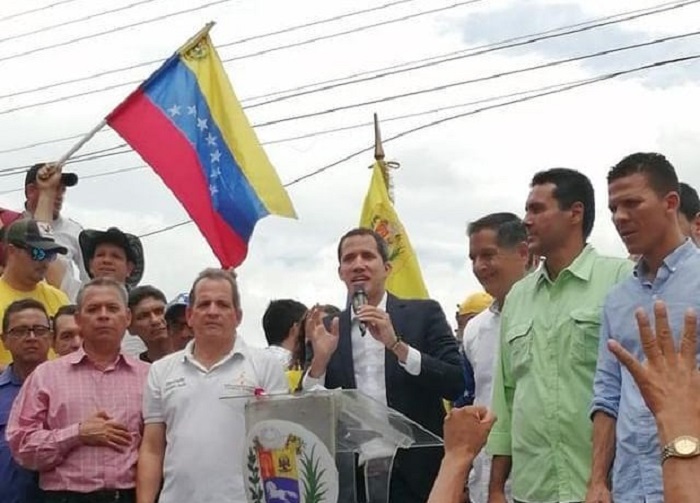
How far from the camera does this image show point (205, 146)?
827 cm

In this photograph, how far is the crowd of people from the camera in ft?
14.4

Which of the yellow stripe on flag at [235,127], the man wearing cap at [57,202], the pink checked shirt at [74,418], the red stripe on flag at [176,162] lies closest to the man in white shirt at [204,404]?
the pink checked shirt at [74,418]

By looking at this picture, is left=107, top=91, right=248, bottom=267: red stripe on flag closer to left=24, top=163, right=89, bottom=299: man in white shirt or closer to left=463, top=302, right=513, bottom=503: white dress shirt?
left=24, top=163, right=89, bottom=299: man in white shirt

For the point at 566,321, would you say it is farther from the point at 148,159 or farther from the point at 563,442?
the point at 148,159

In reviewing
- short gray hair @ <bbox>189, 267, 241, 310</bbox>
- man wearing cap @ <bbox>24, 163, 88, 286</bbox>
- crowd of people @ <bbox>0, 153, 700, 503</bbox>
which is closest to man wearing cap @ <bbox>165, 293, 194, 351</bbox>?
crowd of people @ <bbox>0, 153, 700, 503</bbox>

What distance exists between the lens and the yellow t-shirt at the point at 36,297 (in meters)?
7.01

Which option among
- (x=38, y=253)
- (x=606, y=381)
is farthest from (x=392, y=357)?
(x=38, y=253)

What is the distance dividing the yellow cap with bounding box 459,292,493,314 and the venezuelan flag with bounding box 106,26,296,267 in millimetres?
1263

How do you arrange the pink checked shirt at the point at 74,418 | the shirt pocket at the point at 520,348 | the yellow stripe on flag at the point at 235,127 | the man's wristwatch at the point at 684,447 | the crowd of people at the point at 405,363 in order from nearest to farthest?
the man's wristwatch at the point at 684,447 < the crowd of people at the point at 405,363 < the shirt pocket at the point at 520,348 < the pink checked shirt at the point at 74,418 < the yellow stripe on flag at the point at 235,127

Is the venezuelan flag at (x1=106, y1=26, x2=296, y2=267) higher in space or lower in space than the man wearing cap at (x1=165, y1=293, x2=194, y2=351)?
higher

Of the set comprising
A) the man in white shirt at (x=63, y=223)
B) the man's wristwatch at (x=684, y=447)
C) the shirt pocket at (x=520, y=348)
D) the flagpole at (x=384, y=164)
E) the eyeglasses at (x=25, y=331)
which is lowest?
Answer: the man's wristwatch at (x=684, y=447)

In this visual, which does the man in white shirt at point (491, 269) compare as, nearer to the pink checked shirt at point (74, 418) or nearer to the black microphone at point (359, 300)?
the black microphone at point (359, 300)

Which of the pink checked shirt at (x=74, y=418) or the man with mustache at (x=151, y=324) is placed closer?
the pink checked shirt at (x=74, y=418)

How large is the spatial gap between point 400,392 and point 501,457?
766 mm
